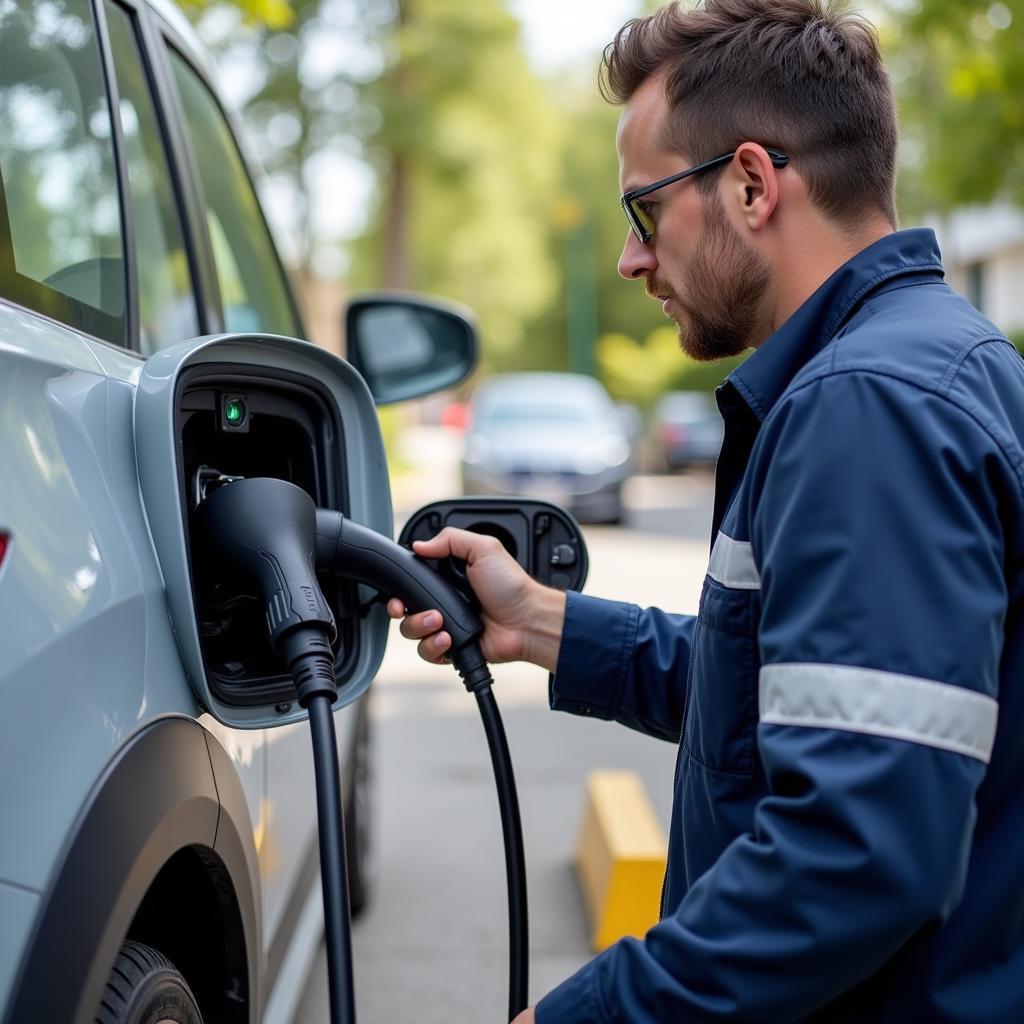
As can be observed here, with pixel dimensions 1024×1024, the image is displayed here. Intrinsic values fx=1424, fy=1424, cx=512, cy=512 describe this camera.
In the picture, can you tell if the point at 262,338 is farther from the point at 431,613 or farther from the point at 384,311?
the point at 384,311

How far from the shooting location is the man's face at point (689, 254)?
1676 millimetres

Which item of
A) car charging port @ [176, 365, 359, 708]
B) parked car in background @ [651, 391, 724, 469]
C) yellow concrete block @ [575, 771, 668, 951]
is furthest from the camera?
parked car in background @ [651, 391, 724, 469]

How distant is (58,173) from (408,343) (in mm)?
1516

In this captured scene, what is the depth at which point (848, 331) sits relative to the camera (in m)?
1.51

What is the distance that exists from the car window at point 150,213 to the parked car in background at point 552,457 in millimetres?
12399

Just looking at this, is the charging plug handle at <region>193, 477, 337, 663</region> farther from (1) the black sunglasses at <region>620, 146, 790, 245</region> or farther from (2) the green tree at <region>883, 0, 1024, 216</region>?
(2) the green tree at <region>883, 0, 1024, 216</region>

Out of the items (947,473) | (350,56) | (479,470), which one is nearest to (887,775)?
(947,473)

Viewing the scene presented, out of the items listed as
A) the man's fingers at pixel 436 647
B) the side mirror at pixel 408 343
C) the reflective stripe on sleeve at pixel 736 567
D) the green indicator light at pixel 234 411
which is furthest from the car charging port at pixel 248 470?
the side mirror at pixel 408 343

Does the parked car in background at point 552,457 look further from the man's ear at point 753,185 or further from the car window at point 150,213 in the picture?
the man's ear at point 753,185

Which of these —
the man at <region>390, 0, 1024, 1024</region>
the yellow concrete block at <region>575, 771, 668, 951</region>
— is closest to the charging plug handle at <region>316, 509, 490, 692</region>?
the man at <region>390, 0, 1024, 1024</region>

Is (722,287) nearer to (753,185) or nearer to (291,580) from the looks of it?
(753,185)

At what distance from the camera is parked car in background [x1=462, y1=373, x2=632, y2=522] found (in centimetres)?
1544

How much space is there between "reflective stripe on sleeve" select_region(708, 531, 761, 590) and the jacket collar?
0.60 ft

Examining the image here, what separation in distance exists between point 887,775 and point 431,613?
96 centimetres
